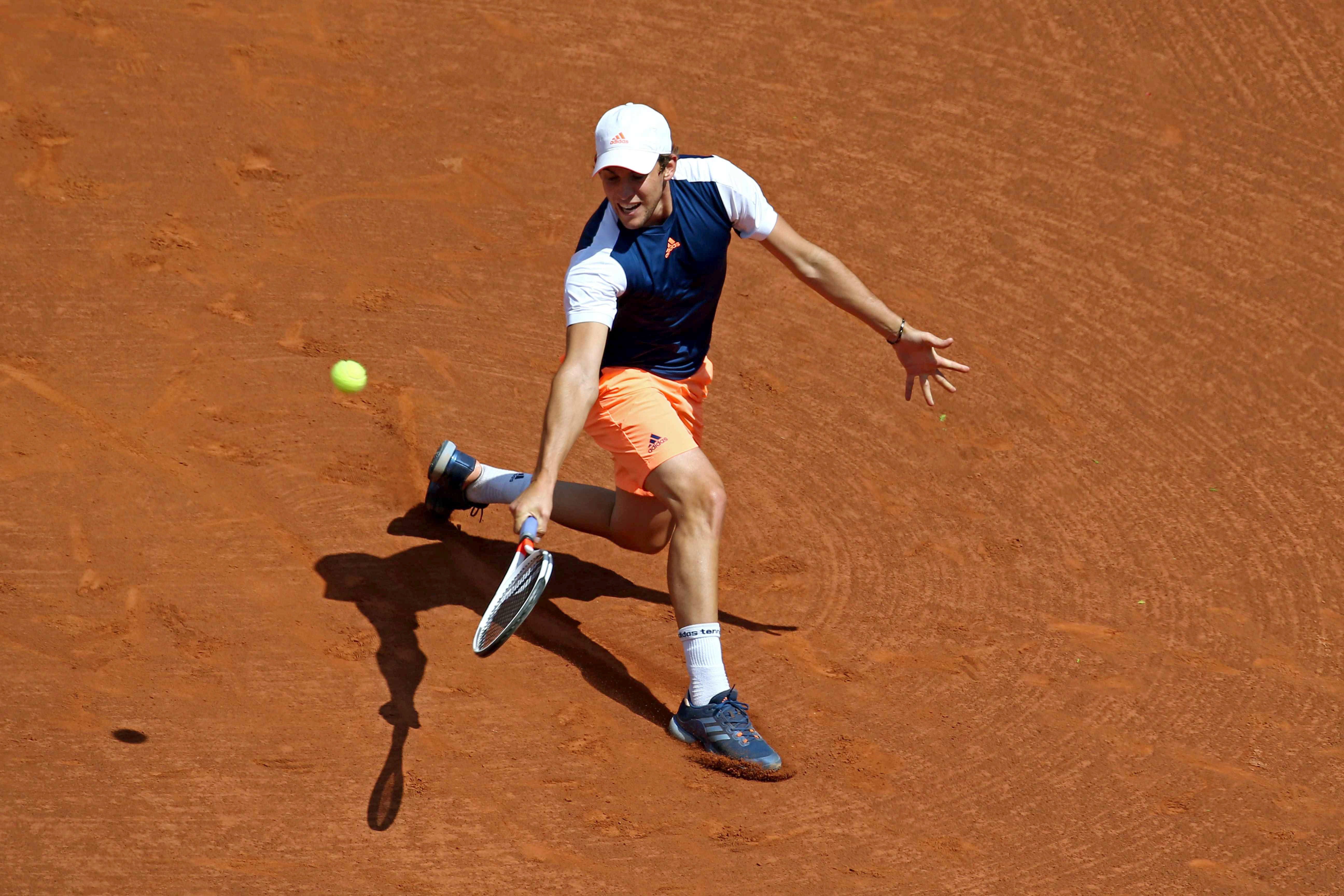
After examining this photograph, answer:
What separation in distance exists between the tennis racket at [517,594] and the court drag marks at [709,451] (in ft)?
2.10

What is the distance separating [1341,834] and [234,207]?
6.06 meters

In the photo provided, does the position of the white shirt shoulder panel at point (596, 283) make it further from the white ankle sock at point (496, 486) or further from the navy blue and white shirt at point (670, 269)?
the white ankle sock at point (496, 486)

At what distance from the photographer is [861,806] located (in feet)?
14.9

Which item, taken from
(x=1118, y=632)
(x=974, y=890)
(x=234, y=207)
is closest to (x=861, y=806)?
(x=974, y=890)

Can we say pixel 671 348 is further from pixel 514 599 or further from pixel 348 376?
pixel 348 376

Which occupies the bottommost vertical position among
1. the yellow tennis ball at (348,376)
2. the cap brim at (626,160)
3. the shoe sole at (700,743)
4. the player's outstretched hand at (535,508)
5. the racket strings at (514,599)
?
the shoe sole at (700,743)

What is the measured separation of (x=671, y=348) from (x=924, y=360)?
38.3 inches

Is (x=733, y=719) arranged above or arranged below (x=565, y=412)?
below

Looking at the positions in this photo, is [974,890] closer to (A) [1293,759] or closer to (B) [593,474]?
(A) [1293,759]

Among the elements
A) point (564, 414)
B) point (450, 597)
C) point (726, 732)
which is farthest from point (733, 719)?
point (450, 597)

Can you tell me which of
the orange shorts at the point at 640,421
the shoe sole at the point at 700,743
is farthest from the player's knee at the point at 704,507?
the shoe sole at the point at 700,743

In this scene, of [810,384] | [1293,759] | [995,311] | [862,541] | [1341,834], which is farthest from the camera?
[995,311]

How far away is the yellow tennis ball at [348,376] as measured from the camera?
546cm

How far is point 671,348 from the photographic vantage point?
505cm
